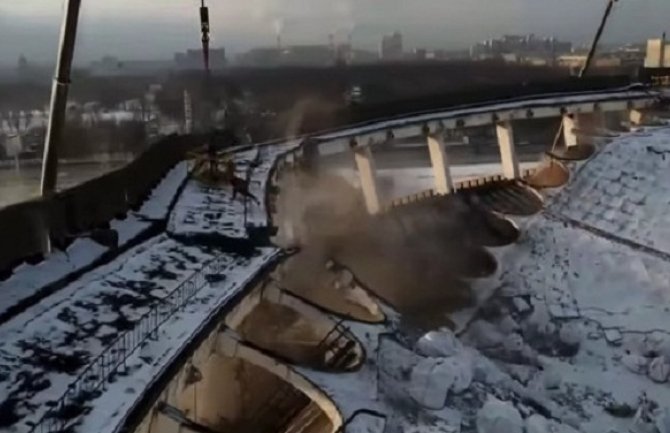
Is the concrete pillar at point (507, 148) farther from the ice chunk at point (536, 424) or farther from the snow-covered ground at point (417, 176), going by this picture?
the ice chunk at point (536, 424)

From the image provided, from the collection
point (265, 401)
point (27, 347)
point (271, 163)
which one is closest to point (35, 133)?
point (271, 163)

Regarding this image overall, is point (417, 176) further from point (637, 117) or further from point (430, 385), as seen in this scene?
point (430, 385)

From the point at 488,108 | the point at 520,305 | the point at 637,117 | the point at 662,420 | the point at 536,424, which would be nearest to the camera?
the point at 536,424

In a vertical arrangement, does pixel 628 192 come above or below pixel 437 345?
above

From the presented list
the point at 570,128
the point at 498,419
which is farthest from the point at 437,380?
the point at 570,128

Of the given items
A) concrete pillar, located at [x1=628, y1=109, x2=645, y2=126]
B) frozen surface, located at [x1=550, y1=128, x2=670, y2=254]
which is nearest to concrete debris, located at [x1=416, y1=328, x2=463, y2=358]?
frozen surface, located at [x1=550, y1=128, x2=670, y2=254]

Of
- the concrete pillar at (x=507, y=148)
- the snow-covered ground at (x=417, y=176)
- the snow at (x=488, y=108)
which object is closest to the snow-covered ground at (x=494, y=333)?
the snow at (x=488, y=108)

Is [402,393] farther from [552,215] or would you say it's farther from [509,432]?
[552,215]
